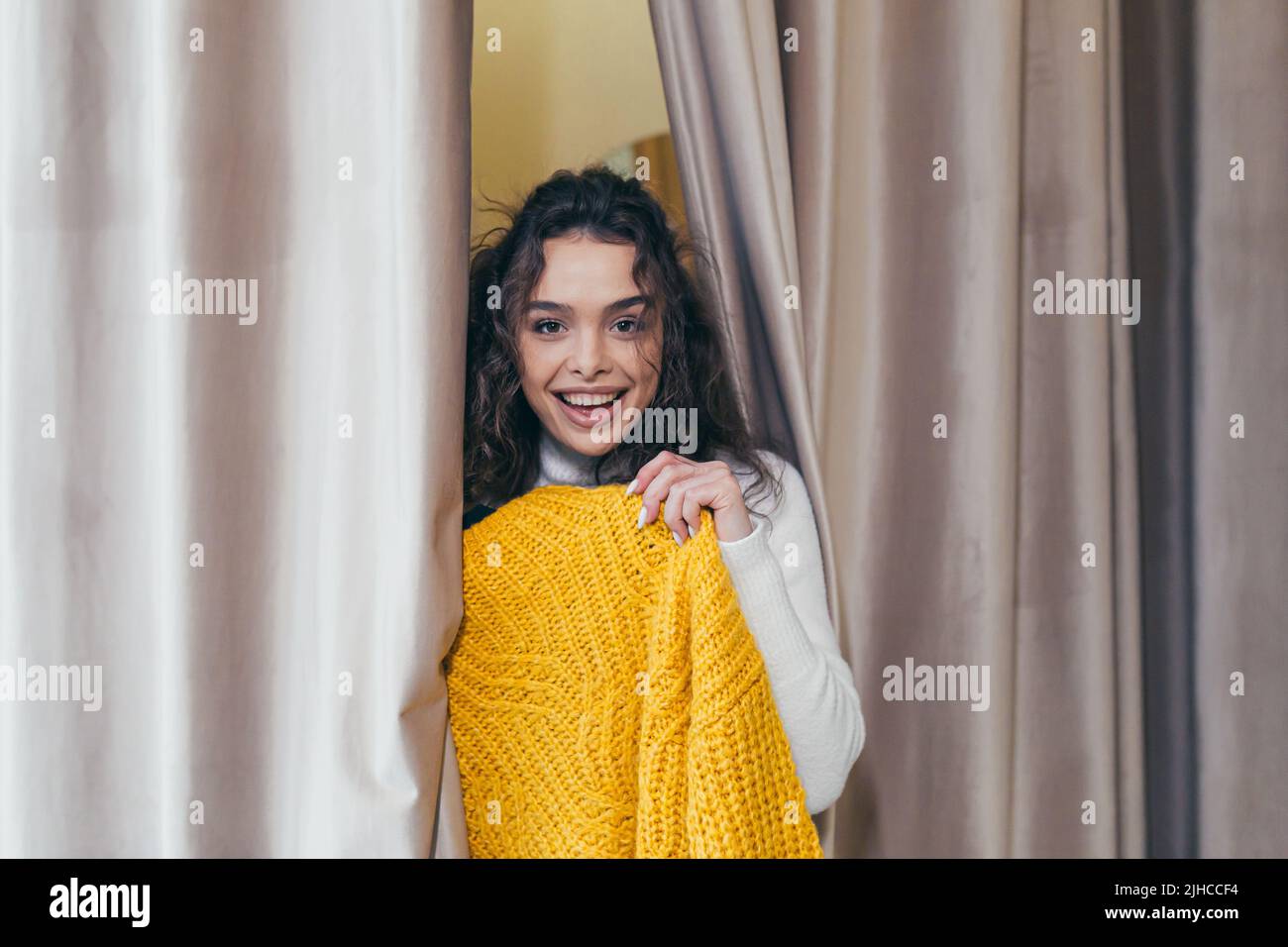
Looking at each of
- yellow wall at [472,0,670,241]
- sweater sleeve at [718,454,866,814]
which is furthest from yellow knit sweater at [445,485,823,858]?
yellow wall at [472,0,670,241]

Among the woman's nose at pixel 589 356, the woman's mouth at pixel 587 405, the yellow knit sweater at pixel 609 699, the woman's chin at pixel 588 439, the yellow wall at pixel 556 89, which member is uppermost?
the yellow wall at pixel 556 89

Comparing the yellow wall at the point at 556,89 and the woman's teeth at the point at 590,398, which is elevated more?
the yellow wall at the point at 556,89

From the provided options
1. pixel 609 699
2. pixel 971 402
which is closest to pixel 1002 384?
pixel 971 402

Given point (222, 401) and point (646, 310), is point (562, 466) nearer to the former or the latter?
point (646, 310)

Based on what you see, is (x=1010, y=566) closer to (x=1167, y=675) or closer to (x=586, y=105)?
(x=1167, y=675)

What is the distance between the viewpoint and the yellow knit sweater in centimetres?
83

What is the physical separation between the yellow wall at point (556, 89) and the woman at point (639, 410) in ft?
0.89

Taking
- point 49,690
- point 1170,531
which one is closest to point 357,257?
point 49,690

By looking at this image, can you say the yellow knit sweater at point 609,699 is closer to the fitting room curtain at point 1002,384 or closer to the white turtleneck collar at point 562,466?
the white turtleneck collar at point 562,466

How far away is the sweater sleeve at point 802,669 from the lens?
0.89m

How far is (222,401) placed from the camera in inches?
33.8

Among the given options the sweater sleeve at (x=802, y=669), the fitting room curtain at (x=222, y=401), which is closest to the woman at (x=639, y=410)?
the sweater sleeve at (x=802, y=669)

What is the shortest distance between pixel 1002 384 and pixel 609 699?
543 mm
